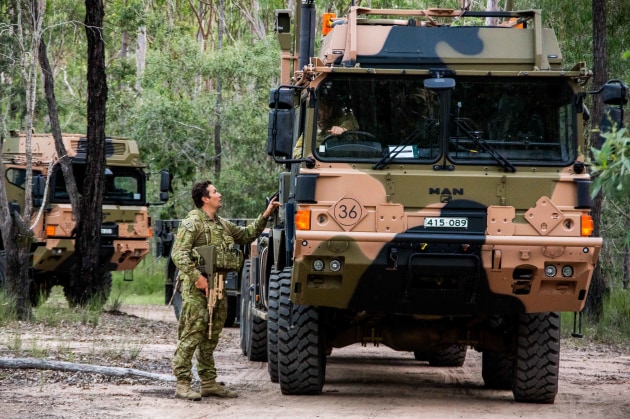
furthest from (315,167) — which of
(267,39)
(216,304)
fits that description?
(267,39)

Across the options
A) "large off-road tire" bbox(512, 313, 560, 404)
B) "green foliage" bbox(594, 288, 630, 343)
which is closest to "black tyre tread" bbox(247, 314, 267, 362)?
"large off-road tire" bbox(512, 313, 560, 404)

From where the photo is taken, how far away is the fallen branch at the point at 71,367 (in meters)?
11.7

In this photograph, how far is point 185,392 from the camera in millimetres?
10523

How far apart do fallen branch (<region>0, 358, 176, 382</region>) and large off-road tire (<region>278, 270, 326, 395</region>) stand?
1369mm

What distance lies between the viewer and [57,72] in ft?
155

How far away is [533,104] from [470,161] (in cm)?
77

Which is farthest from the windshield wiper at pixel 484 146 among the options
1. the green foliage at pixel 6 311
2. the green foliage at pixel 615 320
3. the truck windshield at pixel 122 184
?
the truck windshield at pixel 122 184

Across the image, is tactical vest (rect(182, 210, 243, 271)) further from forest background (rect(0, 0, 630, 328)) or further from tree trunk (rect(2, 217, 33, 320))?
forest background (rect(0, 0, 630, 328))

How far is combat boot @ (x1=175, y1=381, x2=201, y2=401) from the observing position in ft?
34.4

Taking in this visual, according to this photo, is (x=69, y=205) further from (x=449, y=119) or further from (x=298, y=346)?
(x=449, y=119)

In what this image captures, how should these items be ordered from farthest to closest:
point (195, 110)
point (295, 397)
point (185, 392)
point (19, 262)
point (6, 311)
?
point (195, 110) < point (19, 262) < point (6, 311) < point (295, 397) < point (185, 392)

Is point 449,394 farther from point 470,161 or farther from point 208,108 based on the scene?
point 208,108

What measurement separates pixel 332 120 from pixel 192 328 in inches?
83.7

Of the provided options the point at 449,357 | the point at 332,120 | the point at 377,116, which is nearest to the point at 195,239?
the point at 332,120
